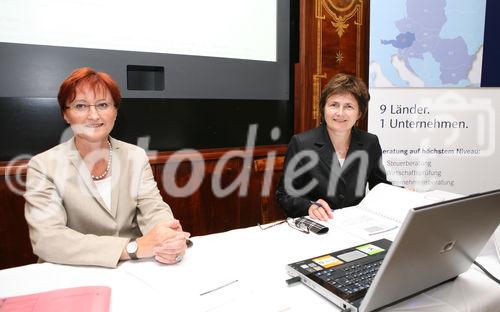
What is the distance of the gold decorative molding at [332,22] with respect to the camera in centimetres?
279

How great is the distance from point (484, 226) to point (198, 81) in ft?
6.73

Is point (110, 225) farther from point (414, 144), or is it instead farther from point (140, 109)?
point (414, 144)

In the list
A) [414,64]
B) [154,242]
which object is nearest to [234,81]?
[414,64]

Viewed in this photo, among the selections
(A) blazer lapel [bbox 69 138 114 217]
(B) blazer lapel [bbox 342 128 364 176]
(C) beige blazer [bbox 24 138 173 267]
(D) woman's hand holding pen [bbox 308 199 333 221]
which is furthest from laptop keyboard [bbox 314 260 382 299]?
(B) blazer lapel [bbox 342 128 364 176]

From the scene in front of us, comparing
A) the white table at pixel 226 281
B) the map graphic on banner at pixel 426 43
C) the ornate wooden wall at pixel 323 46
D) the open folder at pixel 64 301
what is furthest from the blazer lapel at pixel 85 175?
the map graphic on banner at pixel 426 43

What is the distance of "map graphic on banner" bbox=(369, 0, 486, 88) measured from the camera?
108 inches

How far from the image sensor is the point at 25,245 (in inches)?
80.5

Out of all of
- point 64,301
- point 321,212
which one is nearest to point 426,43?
point 321,212

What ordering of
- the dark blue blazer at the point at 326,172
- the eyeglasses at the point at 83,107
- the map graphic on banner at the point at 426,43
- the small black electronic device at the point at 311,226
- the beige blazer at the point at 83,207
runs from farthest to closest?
the map graphic on banner at the point at 426,43
the dark blue blazer at the point at 326,172
the eyeglasses at the point at 83,107
the small black electronic device at the point at 311,226
the beige blazer at the point at 83,207

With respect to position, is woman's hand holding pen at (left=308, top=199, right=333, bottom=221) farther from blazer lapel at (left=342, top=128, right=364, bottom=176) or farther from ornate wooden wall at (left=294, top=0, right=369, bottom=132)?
ornate wooden wall at (left=294, top=0, right=369, bottom=132)

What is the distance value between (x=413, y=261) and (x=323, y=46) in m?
2.38

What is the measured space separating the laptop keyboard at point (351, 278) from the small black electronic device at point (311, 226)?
1.03ft

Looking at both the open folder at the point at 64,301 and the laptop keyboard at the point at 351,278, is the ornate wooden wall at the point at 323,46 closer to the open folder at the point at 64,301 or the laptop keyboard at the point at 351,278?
the laptop keyboard at the point at 351,278

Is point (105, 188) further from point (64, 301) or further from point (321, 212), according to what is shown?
point (321, 212)
